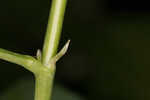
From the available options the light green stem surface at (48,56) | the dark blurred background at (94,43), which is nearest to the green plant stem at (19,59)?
the light green stem surface at (48,56)

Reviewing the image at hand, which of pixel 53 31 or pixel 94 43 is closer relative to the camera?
pixel 53 31

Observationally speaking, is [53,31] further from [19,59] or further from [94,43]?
[94,43]

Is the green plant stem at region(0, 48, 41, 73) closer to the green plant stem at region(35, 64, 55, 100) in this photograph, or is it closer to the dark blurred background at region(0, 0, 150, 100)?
the green plant stem at region(35, 64, 55, 100)

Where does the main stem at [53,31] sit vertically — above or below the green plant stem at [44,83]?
above

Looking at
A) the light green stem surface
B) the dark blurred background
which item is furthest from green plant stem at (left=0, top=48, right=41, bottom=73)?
the dark blurred background

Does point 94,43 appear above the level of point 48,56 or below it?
above

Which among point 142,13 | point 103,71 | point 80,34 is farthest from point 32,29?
point 142,13

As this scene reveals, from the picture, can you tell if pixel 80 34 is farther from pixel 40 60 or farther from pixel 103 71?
pixel 40 60

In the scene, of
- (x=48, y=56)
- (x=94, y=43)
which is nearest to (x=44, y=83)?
(x=48, y=56)

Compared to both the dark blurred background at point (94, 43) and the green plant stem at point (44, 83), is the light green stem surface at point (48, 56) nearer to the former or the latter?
the green plant stem at point (44, 83)
